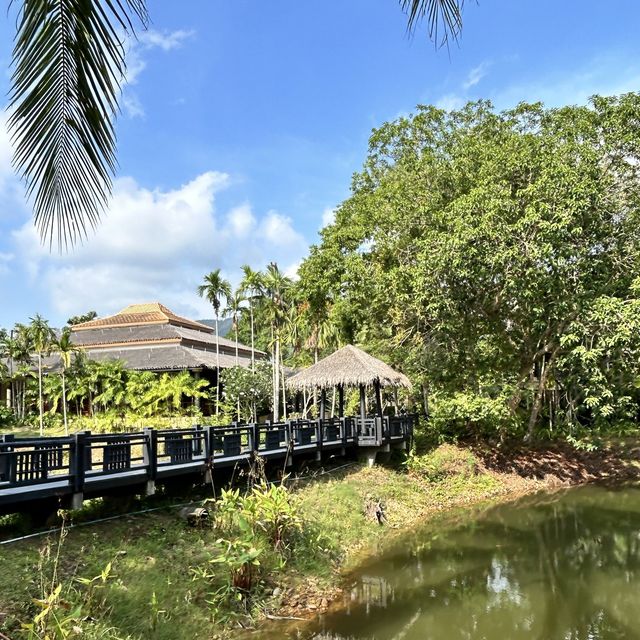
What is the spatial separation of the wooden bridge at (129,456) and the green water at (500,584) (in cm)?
297

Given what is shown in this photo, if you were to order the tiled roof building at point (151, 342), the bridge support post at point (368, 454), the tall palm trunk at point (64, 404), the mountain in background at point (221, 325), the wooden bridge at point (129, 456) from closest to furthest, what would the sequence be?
the wooden bridge at point (129, 456) → the bridge support post at point (368, 454) → the tall palm trunk at point (64, 404) → the tiled roof building at point (151, 342) → the mountain in background at point (221, 325)

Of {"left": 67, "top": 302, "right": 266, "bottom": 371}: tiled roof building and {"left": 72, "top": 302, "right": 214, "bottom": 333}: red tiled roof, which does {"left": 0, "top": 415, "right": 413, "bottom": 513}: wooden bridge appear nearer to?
{"left": 67, "top": 302, "right": 266, "bottom": 371}: tiled roof building

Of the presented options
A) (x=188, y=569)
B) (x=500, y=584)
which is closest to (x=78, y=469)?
(x=188, y=569)

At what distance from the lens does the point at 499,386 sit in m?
17.1

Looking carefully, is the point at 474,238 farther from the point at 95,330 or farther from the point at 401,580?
the point at 95,330

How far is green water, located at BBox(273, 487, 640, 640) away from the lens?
22.2 ft

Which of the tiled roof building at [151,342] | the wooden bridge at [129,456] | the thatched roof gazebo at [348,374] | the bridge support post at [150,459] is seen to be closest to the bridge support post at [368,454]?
the thatched roof gazebo at [348,374]

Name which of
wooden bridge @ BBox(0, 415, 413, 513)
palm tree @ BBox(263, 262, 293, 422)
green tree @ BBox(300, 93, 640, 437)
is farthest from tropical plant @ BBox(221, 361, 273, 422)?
wooden bridge @ BBox(0, 415, 413, 513)

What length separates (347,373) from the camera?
592 inches

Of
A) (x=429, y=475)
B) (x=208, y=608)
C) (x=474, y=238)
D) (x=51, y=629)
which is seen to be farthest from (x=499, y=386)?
(x=51, y=629)

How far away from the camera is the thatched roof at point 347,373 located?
14938mm

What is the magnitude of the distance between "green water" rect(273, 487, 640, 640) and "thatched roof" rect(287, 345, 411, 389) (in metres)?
4.29

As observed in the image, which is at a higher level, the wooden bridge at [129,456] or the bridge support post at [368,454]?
the wooden bridge at [129,456]

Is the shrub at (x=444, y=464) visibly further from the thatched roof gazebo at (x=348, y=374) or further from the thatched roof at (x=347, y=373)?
the thatched roof at (x=347, y=373)
